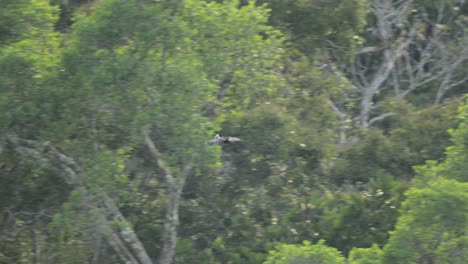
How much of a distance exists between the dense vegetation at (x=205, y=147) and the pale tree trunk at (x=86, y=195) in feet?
0.07

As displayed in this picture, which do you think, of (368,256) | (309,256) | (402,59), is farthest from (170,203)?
(402,59)

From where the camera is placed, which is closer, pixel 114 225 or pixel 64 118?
pixel 64 118

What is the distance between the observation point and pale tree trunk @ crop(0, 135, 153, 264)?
1019cm

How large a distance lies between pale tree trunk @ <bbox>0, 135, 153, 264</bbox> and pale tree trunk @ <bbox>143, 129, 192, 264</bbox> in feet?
1.00

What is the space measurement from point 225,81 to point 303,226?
2.09 m

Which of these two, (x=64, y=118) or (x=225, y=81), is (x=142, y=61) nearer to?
(x=64, y=118)

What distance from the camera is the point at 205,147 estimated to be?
Result: 399 inches

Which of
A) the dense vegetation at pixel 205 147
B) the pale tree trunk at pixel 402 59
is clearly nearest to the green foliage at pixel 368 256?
the dense vegetation at pixel 205 147

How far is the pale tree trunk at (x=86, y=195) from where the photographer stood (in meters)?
10.2

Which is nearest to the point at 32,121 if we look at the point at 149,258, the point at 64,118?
the point at 64,118

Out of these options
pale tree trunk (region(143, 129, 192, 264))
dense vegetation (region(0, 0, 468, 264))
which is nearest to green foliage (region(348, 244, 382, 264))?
dense vegetation (region(0, 0, 468, 264))

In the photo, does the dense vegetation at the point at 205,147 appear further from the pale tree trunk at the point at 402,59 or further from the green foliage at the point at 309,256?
the pale tree trunk at the point at 402,59

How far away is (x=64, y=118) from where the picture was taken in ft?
33.0

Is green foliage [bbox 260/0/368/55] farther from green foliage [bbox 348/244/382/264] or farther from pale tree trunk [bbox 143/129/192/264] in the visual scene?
green foliage [bbox 348/244/382/264]
